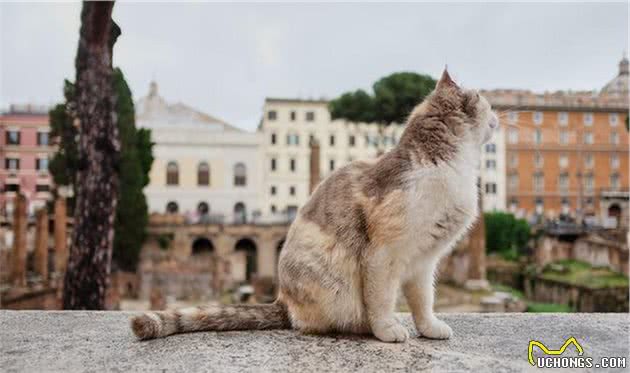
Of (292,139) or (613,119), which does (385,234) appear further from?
(292,139)

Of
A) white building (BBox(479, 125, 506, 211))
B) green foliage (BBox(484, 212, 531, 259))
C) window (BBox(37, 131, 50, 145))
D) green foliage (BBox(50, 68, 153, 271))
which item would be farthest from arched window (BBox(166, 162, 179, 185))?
white building (BBox(479, 125, 506, 211))

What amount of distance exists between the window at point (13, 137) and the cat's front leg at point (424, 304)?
29365 millimetres

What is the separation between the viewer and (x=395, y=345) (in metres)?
1.95

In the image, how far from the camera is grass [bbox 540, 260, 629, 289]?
712 inches

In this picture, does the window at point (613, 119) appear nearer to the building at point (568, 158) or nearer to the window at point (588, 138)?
the building at point (568, 158)

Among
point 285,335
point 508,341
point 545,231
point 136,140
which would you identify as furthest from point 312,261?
point 545,231

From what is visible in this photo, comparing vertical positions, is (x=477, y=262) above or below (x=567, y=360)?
below

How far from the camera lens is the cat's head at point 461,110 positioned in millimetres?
1988

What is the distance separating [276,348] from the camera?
1887mm

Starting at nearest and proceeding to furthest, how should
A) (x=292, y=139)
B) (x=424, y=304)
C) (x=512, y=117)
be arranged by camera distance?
(x=424, y=304)
(x=512, y=117)
(x=292, y=139)

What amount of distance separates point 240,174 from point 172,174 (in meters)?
3.64

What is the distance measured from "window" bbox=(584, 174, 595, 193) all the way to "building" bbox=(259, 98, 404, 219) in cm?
1075

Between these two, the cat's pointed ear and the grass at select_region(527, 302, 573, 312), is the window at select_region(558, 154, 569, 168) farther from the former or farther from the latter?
the cat's pointed ear

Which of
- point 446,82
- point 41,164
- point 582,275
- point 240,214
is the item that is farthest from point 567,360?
point 41,164
